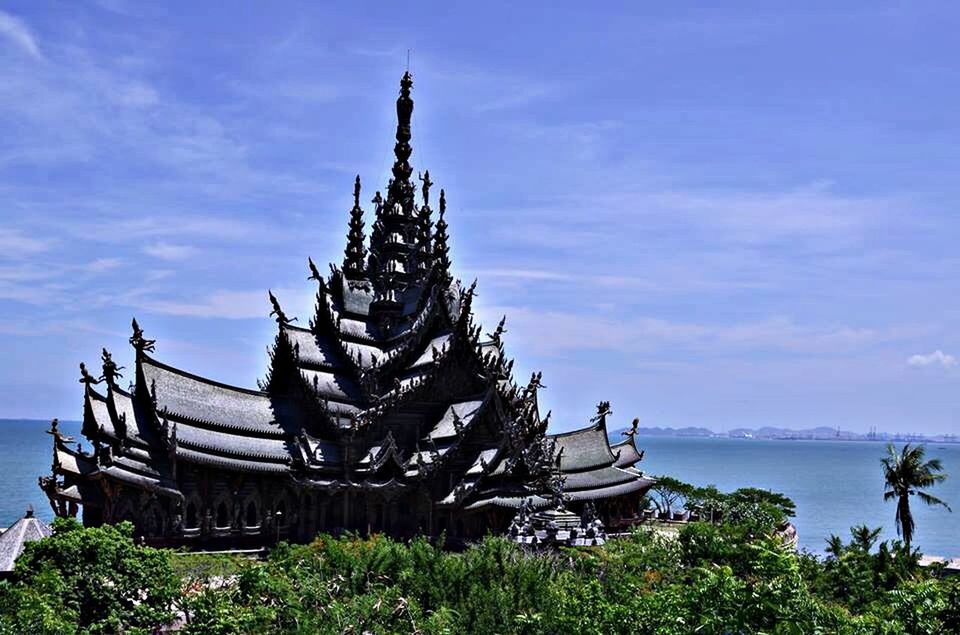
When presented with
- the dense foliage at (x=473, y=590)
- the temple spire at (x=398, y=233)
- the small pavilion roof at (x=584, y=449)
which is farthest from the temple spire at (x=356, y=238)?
the dense foliage at (x=473, y=590)

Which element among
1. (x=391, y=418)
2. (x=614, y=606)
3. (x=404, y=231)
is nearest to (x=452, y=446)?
(x=391, y=418)

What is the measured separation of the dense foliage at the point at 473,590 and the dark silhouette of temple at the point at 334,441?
23.2ft

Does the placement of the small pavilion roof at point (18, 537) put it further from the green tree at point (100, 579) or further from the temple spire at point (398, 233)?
the temple spire at point (398, 233)

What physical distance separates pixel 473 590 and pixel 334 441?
60.5ft

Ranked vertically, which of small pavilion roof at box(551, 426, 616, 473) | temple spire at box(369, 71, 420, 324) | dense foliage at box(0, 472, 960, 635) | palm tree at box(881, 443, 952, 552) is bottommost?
dense foliage at box(0, 472, 960, 635)

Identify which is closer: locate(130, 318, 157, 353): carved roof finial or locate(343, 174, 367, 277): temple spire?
locate(130, 318, 157, 353): carved roof finial

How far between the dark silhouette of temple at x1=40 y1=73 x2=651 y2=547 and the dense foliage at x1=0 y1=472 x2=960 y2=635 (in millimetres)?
7069

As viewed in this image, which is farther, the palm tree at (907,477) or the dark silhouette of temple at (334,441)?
the palm tree at (907,477)

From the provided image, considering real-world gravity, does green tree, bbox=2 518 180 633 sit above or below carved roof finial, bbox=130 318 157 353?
below

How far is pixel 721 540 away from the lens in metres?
31.5

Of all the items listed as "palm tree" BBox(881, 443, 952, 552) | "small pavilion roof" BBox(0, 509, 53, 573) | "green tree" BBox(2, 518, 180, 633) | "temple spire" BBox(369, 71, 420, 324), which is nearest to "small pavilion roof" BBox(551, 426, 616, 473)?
"temple spire" BBox(369, 71, 420, 324)

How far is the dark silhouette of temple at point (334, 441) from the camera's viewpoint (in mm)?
37906

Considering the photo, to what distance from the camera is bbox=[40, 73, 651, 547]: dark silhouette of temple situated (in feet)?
124

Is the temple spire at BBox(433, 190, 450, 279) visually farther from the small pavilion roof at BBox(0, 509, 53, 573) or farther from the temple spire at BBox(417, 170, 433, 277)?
the small pavilion roof at BBox(0, 509, 53, 573)
